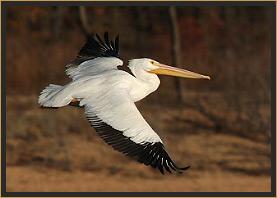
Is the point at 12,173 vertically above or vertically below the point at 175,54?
below

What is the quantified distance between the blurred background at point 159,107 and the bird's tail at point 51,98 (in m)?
6.78

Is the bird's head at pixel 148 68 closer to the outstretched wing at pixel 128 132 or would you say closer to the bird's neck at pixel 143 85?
the bird's neck at pixel 143 85

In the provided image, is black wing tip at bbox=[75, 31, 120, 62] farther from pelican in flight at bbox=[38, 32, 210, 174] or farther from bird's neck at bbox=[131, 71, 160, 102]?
bird's neck at bbox=[131, 71, 160, 102]

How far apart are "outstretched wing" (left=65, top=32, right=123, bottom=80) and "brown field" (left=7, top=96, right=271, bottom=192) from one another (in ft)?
19.2

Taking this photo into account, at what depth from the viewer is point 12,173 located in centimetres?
1392

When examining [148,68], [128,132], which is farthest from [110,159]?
[128,132]

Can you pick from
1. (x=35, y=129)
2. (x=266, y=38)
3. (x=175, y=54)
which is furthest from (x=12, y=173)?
(x=266, y=38)

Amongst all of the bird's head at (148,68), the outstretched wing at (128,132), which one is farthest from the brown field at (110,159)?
the outstretched wing at (128,132)

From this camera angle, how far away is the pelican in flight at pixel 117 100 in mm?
5693

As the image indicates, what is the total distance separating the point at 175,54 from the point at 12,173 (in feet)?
15.1

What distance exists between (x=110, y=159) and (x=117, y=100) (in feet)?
26.9

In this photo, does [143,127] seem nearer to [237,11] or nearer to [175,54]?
[175,54]

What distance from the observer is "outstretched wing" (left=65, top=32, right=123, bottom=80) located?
6711 millimetres

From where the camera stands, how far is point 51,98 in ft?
20.4
